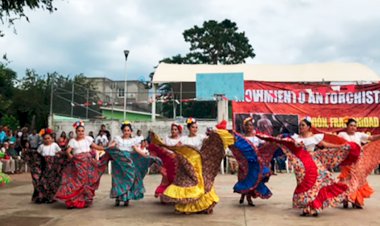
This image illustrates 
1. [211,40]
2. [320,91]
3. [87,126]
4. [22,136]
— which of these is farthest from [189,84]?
[211,40]

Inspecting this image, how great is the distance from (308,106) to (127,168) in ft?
30.4

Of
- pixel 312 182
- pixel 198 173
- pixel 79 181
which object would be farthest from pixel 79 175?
pixel 312 182

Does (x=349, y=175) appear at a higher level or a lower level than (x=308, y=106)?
lower

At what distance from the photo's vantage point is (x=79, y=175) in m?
6.85

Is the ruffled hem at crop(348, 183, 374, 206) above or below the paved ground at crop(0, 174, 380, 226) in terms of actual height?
above

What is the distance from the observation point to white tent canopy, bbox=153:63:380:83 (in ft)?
63.4

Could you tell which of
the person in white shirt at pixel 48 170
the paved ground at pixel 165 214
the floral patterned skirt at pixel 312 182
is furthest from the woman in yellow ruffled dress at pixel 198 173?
the person in white shirt at pixel 48 170

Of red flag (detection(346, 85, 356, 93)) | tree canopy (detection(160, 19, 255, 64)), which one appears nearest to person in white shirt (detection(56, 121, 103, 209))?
red flag (detection(346, 85, 356, 93))

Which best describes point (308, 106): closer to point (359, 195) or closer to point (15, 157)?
point (359, 195)

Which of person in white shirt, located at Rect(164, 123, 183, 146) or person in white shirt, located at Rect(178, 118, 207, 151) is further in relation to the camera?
person in white shirt, located at Rect(164, 123, 183, 146)

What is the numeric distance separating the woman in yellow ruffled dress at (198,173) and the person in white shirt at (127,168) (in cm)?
106

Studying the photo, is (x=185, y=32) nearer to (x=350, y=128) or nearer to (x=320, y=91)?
(x=320, y=91)

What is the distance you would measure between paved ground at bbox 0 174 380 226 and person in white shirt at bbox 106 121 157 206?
23 centimetres

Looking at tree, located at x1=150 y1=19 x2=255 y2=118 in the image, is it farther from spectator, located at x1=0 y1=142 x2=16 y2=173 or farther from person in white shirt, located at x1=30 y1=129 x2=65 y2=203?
person in white shirt, located at x1=30 y1=129 x2=65 y2=203
